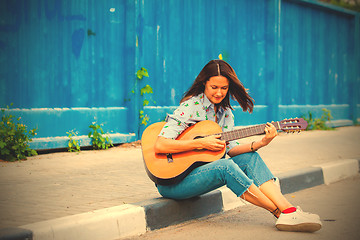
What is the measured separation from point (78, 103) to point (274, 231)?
4085 millimetres

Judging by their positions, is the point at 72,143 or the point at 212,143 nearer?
the point at 212,143

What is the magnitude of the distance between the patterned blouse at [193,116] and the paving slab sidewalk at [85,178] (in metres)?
0.65

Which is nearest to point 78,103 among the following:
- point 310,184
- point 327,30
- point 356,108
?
point 310,184

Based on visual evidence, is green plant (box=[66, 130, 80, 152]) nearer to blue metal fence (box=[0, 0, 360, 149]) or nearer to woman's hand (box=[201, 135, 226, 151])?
blue metal fence (box=[0, 0, 360, 149])

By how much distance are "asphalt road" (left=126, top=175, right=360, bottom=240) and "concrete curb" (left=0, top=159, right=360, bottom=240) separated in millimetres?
69

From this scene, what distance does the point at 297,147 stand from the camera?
8414mm

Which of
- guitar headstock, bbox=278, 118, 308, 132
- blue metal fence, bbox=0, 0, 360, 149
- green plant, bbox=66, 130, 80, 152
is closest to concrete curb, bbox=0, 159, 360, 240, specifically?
guitar headstock, bbox=278, 118, 308, 132

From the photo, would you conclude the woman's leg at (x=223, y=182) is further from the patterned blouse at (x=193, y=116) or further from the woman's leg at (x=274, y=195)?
the patterned blouse at (x=193, y=116)

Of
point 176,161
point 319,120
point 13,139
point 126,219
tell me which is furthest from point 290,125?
point 319,120

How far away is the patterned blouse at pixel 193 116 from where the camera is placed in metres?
4.03

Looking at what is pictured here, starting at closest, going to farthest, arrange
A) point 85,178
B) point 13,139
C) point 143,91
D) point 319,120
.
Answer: point 85,178
point 13,139
point 143,91
point 319,120

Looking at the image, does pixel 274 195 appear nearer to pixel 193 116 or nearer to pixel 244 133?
pixel 244 133

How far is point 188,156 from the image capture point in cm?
396

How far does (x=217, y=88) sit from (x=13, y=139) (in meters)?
3.21
